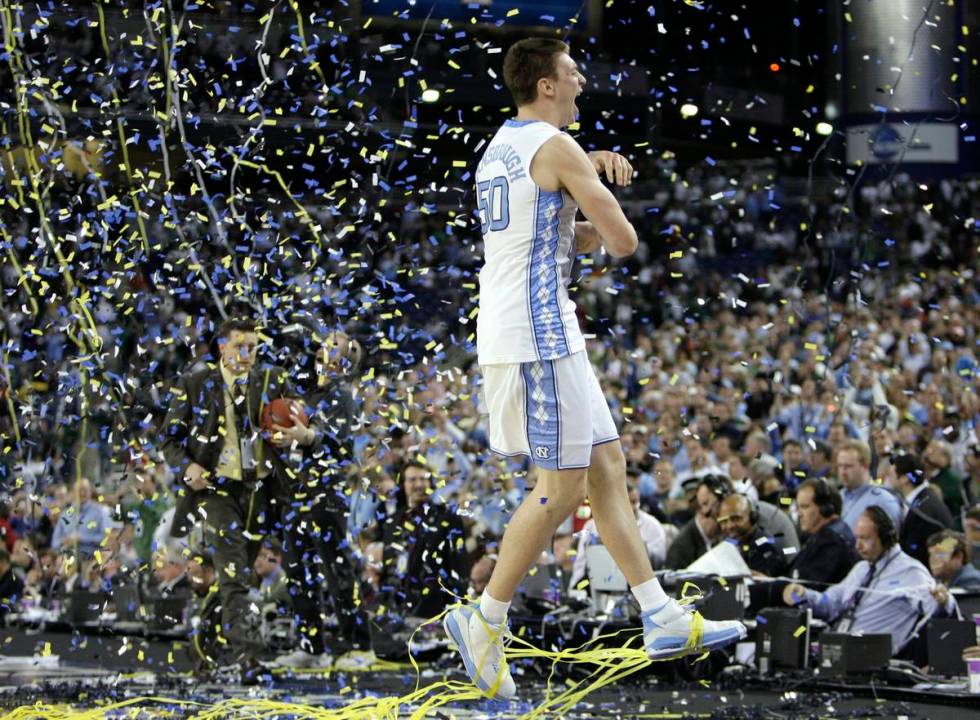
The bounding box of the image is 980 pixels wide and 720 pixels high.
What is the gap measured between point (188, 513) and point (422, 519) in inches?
56.1

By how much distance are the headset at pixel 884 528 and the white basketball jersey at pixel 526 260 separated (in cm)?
375

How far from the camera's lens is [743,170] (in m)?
25.6

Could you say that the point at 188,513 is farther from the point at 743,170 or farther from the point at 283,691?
the point at 743,170

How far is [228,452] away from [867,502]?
396 cm

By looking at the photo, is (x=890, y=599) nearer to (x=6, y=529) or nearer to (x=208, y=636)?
(x=208, y=636)

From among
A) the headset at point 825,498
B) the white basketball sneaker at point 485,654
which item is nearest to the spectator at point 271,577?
the headset at point 825,498

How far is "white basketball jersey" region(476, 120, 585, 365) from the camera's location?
487cm

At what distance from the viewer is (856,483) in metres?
9.61

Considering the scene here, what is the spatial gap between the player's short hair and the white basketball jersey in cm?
11

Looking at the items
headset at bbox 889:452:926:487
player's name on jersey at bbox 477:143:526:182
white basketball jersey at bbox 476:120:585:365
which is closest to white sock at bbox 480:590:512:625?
white basketball jersey at bbox 476:120:585:365

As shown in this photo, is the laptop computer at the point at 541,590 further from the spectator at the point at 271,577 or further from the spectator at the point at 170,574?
the spectator at the point at 170,574

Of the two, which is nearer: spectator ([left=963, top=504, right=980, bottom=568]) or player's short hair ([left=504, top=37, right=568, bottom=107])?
player's short hair ([left=504, top=37, right=568, bottom=107])

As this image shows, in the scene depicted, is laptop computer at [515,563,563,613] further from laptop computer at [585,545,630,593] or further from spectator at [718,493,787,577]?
spectator at [718,493,787,577]

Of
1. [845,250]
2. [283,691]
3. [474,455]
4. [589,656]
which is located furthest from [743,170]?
[589,656]
